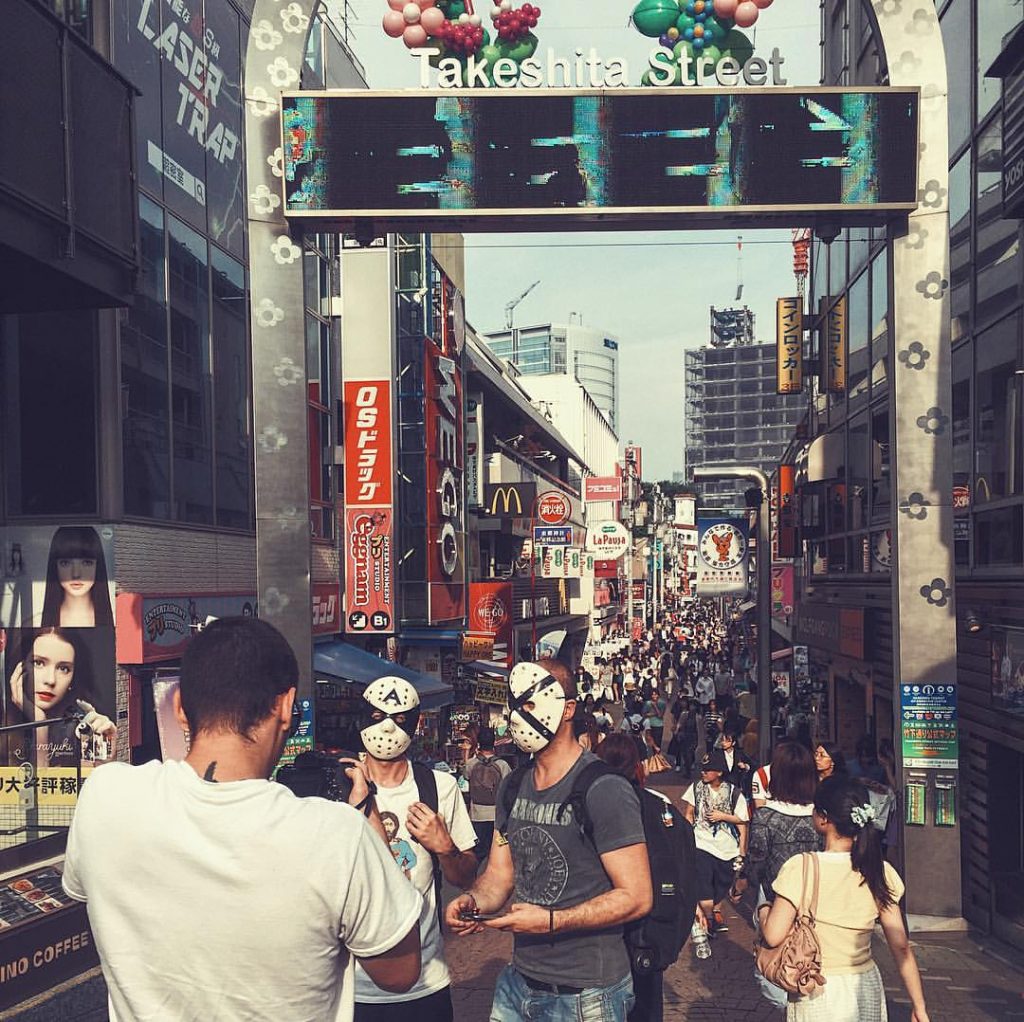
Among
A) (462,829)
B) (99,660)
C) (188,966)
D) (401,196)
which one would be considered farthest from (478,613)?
(188,966)

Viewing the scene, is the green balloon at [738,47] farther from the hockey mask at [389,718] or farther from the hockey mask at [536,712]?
the hockey mask at [536,712]

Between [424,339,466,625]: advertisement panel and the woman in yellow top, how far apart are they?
2017 cm

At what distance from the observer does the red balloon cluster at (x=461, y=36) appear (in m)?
11.9

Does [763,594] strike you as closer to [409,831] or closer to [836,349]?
[836,349]

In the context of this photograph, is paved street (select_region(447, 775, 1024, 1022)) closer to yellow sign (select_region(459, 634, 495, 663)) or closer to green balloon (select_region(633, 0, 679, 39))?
green balloon (select_region(633, 0, 679, 39))

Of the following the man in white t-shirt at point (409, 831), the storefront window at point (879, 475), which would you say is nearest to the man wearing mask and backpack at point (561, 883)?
the man in white t-shirt at point (409, 831)

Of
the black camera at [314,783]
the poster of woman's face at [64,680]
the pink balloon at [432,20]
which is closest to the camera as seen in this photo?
the black camera at [314,783]

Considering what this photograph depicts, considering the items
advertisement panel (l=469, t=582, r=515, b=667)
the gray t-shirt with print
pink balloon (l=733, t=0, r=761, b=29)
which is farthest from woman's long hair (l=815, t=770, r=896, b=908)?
advertisement panel (l=469, t=582, r=515, b=667)

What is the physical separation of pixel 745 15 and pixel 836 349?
435 inches

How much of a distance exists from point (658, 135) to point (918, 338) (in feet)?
10.9

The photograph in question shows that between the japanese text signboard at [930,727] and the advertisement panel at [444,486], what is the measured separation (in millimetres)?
15010

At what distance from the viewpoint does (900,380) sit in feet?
37.6

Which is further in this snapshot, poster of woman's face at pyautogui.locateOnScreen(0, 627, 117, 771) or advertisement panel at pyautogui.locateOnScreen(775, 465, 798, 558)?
advertisement panel at pyautogui.locateOnScreen(775, 465, 798, 558)

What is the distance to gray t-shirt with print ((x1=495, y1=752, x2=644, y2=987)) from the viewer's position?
4.20 m
